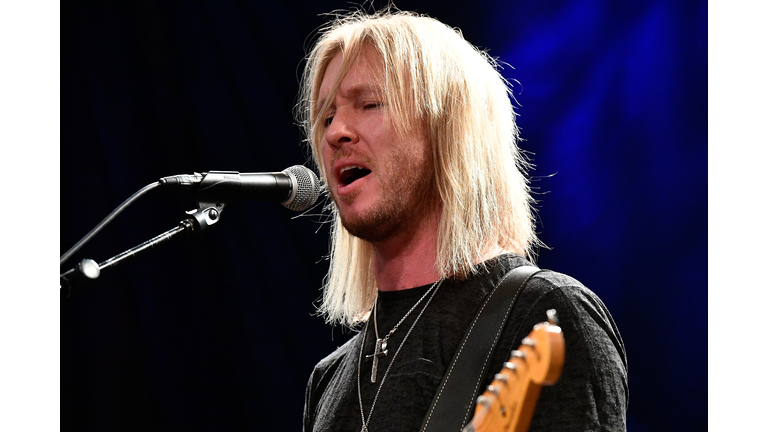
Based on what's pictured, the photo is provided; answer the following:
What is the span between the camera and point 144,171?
2.98m

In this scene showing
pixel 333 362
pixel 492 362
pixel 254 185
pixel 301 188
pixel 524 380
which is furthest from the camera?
pixel 333 362

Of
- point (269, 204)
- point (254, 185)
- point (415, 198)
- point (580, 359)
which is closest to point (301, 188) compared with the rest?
point (254, 185)

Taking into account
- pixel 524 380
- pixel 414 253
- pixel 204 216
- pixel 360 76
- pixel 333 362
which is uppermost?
pixel 360 76

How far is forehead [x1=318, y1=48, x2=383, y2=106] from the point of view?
1.98 m

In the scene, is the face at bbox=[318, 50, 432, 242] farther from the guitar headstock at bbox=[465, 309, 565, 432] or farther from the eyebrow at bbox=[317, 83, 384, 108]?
the guitar headstock at bbox=[465, 309, 565, 432]

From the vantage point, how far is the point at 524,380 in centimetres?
112

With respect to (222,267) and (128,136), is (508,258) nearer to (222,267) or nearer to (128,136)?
(222,267)

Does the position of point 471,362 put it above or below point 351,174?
below

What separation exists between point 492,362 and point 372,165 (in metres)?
0.57

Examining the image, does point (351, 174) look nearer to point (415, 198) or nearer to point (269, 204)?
point (415, 198)

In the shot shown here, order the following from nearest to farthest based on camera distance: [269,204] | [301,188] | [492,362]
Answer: [492,362], [301,188], [269,204]

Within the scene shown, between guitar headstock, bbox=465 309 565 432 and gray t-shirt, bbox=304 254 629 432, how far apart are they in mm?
355

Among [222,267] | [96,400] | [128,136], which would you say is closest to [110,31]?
[128,136]

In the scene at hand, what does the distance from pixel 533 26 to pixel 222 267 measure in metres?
1.52
